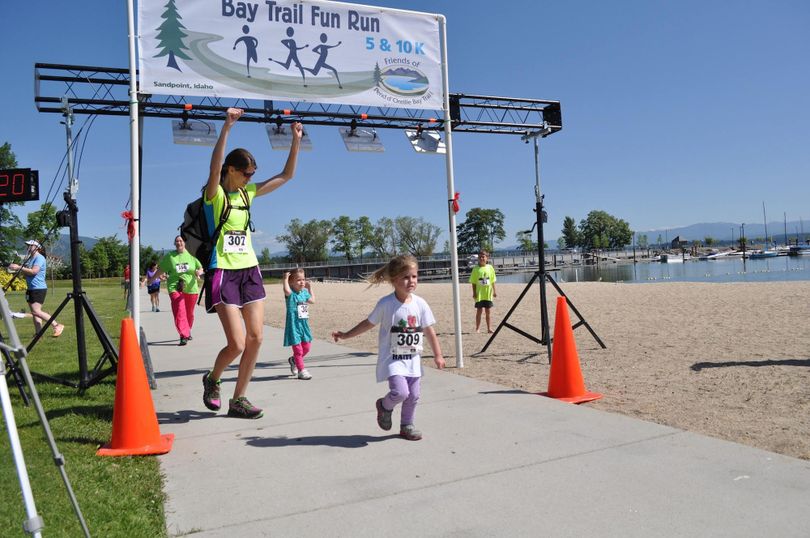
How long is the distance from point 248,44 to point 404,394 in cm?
487

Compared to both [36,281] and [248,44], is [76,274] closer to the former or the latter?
[248,44]

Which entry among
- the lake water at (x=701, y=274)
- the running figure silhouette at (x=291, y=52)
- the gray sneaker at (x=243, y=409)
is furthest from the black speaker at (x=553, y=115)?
the lake water at (x=701, y=274)

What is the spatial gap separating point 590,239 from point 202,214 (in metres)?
177

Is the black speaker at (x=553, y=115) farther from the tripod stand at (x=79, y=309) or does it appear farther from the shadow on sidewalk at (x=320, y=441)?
the tripod stand at (x=79, y=309)

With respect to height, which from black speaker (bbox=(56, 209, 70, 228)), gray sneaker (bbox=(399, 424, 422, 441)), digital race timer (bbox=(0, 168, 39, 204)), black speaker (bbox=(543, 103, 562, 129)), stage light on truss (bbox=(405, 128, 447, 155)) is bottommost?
gray sneaker (bbox=(399, 424, 422, 441))

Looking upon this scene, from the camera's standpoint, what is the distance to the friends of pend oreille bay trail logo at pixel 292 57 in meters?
6.69

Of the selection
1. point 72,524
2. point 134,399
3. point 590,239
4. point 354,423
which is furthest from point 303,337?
point 590,239

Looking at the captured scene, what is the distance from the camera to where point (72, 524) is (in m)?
2.93

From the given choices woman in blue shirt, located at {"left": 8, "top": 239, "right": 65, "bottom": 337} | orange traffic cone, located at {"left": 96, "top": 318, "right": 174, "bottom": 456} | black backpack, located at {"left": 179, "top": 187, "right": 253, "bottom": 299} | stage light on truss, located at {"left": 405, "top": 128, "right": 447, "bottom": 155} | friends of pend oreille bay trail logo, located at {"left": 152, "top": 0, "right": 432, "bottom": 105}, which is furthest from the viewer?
woman in blue shirt, located at {"left": 8, "top": 239, "right": 65, "bottom": 337}

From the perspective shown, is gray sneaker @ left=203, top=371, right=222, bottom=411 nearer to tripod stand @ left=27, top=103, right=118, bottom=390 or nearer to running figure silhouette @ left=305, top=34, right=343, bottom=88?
tripod stand @ left=27, top=103, right=118, bottom=390

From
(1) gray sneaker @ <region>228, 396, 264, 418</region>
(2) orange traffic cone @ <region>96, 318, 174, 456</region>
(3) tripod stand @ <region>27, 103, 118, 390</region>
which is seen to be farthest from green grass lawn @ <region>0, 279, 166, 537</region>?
(1) gray sneaker @ <region>228, 396, 264, 418</region>

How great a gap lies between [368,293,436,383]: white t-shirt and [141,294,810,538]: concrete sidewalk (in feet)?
1.82

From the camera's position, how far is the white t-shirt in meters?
4.52

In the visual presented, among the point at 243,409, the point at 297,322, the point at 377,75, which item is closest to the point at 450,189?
the point at 377,75
